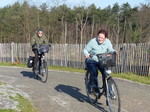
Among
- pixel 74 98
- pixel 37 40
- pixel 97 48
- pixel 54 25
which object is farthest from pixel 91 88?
pixel 54 25

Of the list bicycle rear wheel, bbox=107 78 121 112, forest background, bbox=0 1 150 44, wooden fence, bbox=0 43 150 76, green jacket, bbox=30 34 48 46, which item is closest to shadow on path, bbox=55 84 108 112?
bicycle rear wheel, bbox=107 78 121 112

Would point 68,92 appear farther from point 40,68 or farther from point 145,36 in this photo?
point 145,36

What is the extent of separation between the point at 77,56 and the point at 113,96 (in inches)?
425

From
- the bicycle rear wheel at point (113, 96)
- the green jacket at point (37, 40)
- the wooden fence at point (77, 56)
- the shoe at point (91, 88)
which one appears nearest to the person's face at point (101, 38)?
the bicycle rear wheel at point (113, 96)

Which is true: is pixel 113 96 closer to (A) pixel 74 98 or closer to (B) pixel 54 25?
(A) pixel 74 98

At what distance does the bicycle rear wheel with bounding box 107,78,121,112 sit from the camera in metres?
5.29

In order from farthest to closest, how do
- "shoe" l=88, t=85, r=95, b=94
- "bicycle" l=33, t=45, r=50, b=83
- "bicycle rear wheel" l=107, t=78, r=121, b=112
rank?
"bicycle" l=33, t=45, r=50, b=83
"shoe" l=88, t=85, r=95, b=94
"bicycle rear wheel" l=107, t=78, r=121, b=112

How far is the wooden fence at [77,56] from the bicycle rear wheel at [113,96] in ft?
22.0

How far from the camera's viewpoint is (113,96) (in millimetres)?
5379

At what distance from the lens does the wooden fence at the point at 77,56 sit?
1204 centimetres

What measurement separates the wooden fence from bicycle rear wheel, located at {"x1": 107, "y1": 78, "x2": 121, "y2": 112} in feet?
22.0

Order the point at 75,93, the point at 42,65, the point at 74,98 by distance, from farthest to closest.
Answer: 1. the point at 42,65
2. the point at 75,93
3. the point at 74,98

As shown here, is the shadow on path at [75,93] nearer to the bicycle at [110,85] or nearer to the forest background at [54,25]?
the bicycle at [110,85]

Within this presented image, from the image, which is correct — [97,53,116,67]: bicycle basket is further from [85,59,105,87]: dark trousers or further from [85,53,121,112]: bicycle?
[85,59,105,87]: dark trousers
